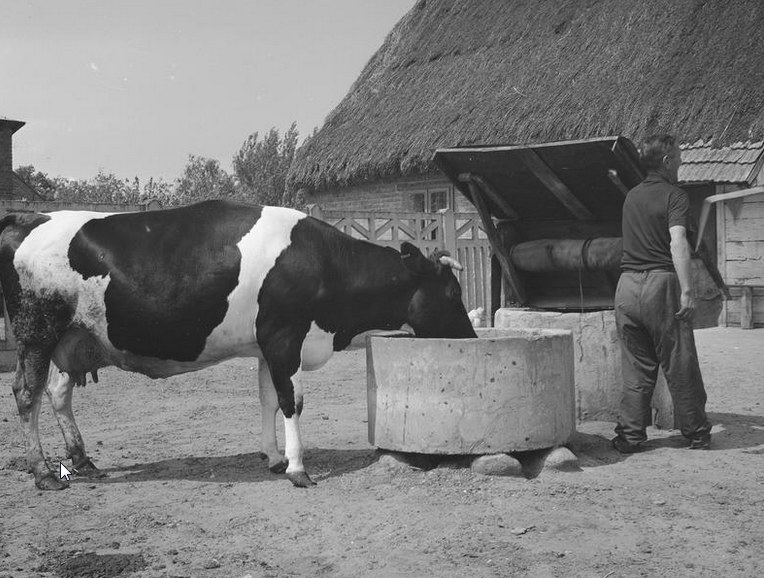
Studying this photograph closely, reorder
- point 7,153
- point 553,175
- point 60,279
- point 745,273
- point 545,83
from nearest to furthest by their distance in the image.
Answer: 1. point 60,279
2. point 553,175
3. point 745,273
4. point 545,83
5. point 7,153

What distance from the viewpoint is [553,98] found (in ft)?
53.7

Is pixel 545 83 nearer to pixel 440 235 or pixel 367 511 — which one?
pixel 440 235

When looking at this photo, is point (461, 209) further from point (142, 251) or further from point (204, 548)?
point (204, 548)

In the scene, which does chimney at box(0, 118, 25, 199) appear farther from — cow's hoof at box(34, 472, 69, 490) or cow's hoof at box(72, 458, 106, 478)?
cow's hoof at box(34, 472, 69, 490)

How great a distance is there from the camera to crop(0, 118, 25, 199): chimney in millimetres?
40688

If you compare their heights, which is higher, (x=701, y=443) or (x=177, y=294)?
(x=177, y=294)

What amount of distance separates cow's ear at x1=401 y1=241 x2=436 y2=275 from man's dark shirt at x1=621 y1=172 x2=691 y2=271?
4.28ft

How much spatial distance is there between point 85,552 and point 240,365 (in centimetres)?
632

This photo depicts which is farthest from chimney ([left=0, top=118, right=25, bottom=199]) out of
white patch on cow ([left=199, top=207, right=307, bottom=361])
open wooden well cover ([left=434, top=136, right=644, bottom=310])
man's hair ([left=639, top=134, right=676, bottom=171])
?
man's hair ([left=639, top=134, right=676, bottom=171])

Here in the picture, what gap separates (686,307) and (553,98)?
11.4 m

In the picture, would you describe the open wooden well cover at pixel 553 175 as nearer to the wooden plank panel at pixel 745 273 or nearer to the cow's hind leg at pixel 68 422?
the cow's hind leg at pixel 68 422

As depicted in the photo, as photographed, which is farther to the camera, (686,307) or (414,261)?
(414,261)

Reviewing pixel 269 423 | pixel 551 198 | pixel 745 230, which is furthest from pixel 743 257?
pixel 269 423

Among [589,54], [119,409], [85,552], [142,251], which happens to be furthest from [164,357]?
[589,54]
